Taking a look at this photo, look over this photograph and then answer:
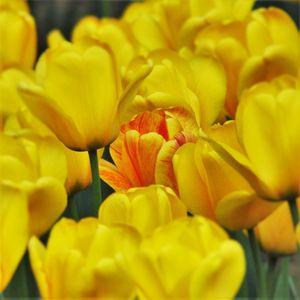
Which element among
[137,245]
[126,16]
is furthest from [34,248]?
[126,16]

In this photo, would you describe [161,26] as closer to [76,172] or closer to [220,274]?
[76,172]

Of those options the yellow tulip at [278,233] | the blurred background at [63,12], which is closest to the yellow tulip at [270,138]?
the yellow tulip at [278,233]

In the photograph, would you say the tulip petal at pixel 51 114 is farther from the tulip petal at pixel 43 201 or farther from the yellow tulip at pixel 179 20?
the yellow tulip at pixel 179 20

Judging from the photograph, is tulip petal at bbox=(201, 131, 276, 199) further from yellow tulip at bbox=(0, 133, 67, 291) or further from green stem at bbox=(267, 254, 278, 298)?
green stem at bbox=(267, 254, 278, 298)

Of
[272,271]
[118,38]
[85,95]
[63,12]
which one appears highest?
[85,95]

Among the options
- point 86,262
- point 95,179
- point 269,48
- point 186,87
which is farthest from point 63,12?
point 86,262

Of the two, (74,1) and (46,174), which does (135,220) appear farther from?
(74,1)

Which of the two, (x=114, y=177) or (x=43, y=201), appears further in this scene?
(x=114, y=177)
